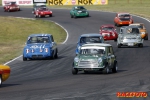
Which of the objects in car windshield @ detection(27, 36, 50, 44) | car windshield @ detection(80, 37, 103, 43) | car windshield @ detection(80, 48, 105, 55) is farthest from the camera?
car windshield @ detection(27, 36, 50, 44)

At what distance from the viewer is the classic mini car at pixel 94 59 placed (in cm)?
2470

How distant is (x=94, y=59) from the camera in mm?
24719

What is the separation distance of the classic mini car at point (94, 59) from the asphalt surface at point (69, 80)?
36cm

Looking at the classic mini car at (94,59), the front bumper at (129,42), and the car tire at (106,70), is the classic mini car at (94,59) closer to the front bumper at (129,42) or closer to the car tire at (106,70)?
the car tire at (106,70)

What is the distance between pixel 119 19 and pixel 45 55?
1148 inches

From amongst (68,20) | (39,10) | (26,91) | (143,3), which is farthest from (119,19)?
(26,91)

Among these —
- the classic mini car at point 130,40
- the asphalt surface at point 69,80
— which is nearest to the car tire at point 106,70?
the asphalt surface at point 69,80

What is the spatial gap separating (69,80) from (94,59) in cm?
251

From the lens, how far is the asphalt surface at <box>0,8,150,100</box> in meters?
17.7

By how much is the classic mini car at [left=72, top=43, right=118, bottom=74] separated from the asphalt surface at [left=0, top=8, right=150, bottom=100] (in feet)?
1.19

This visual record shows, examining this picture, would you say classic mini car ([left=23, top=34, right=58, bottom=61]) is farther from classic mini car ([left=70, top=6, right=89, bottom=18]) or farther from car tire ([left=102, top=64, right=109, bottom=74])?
classic mini car ([left=70, top=6, right=89, bottom=18])

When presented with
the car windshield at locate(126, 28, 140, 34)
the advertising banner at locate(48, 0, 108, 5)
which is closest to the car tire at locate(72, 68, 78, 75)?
the car windshield at locate(126, 28, 140, 34)

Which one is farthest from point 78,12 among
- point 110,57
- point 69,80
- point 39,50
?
point 69,80

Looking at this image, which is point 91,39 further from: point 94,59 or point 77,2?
point 77,2
